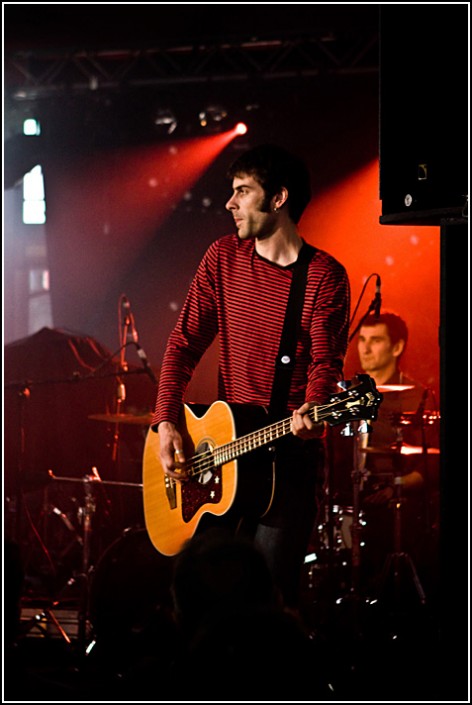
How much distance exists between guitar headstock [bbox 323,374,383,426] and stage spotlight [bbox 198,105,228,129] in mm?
4477

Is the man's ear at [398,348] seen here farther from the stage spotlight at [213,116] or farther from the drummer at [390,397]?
the stage spotlight at [213,116]

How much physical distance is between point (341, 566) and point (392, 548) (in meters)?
0.55

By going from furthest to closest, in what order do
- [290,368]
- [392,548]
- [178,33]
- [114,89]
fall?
[114,89] < [178,33] < [392,548] < [290,368]

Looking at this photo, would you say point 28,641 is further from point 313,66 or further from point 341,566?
point 313,66

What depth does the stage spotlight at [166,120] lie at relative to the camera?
7.13 m

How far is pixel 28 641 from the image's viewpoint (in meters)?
4.77

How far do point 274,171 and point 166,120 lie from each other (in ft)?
13.0

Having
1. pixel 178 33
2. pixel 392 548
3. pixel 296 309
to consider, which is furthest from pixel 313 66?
pixel 296 309

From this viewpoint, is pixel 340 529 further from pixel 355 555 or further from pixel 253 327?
pixel 253 327

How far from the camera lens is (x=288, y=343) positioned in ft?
10.8

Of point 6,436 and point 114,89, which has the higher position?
point 114,89

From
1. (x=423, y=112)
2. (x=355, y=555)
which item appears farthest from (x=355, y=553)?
(x=423, y=112)

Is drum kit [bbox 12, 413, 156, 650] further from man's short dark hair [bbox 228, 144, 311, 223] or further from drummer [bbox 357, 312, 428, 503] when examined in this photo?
man's short dark hair [bbox 228, 144, 311, 223]

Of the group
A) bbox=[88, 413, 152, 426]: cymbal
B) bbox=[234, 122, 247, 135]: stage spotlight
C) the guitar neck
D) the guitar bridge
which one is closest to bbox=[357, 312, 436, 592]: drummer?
bbox=[88, 413, 152, 426]: cymbal
